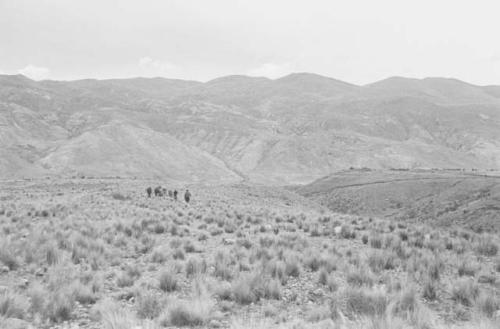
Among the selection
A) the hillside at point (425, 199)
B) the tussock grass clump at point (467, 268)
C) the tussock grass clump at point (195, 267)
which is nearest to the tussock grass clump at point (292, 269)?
the tussock grass clump at point (195, 267)

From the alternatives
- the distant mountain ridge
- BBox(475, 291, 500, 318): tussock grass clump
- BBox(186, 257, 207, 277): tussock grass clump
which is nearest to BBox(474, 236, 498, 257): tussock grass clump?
BBox(475, 291, 500, 318): tussock grass clump

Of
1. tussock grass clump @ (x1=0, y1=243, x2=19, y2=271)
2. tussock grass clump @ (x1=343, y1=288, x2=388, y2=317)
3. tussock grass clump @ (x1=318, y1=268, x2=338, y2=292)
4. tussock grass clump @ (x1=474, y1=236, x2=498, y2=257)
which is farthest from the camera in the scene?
tussock grass clump @ (x1=474, y1=236, x2=498, y2=257)

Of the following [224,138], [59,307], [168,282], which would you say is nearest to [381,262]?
[168,282]

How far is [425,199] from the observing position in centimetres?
4250

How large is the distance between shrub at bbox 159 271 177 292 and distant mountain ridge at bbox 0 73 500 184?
9044cm

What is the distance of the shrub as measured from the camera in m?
8.55

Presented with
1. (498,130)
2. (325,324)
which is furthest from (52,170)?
(498,130)

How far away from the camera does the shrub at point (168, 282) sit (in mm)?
8547

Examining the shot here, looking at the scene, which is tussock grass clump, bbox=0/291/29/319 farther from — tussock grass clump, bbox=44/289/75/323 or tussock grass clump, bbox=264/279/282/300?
tussock grass clump, bbox=264/279/282/300

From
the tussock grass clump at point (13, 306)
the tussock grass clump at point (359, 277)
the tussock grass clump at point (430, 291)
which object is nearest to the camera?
the tussock grass clump at point (13, 306)

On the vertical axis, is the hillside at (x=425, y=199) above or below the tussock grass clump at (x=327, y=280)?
below

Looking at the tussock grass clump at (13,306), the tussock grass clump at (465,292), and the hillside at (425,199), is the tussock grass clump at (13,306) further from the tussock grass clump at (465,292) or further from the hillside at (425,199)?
the hillside at (425,199)

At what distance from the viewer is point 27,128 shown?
13188 centimetres

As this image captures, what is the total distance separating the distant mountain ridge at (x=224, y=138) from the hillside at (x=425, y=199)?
45.3 m
